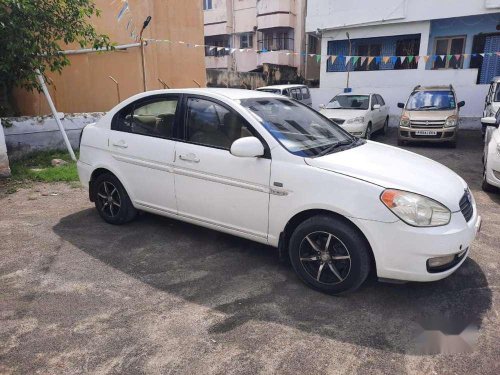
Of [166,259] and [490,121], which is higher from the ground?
[490,121]

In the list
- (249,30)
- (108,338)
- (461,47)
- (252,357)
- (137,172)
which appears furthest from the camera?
(249,30)

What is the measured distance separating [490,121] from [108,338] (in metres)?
6.77

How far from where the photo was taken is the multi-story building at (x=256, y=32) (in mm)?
25703

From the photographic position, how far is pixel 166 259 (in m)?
3.95

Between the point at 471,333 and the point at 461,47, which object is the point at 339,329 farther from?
the point at 461,47

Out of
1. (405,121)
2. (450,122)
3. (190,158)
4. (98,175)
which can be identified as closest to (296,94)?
(405,121)

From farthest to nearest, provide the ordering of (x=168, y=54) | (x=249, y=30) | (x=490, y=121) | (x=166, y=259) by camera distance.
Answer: (x=249, y=30), (x=168, y=54), (x=490, y=121), (x=166, y=259)

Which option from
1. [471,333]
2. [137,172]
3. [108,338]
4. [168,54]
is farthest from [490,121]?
[168,54]

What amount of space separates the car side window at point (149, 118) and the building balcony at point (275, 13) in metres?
23.4

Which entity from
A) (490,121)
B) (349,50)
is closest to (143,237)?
(490,121)

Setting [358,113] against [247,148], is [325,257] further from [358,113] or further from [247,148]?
[358,113]

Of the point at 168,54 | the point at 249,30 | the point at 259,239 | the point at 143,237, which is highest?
the point at 249,30

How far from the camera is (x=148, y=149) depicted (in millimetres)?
4203

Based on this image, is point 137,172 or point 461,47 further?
point 461,47
